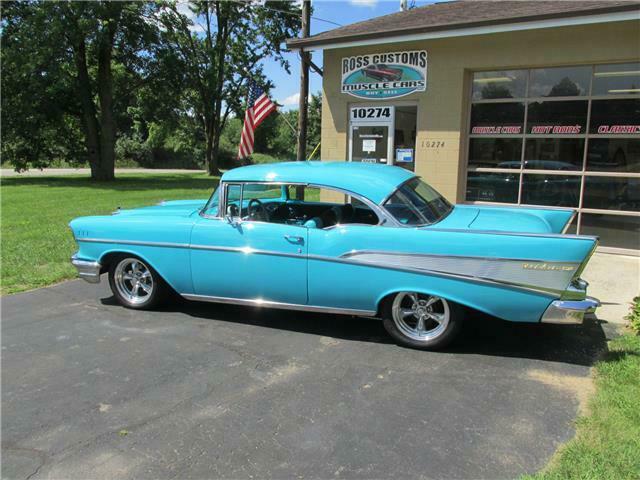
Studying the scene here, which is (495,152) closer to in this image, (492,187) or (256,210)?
(492,187)

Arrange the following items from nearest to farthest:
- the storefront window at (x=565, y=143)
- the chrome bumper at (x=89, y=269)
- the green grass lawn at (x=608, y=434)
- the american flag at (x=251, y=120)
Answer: the green grass lawn at (x=608, y=434)
the chrome bumper at (x=89, y=269)
the storefront window at (x=565, y=143)
the american flag at (x=251, y=120)

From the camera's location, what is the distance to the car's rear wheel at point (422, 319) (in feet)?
14.0

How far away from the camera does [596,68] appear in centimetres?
805

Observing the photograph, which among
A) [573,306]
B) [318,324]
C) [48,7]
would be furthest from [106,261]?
[48,7]

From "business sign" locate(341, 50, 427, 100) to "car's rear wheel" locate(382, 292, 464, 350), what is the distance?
19.5 feet

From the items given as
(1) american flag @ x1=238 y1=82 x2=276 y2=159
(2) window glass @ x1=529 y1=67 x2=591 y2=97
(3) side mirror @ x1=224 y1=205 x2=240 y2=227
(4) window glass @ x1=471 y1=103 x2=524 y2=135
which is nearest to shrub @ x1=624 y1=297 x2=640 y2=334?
(3) side mirror @ x1=224 y1=205 x2=240 y2=227

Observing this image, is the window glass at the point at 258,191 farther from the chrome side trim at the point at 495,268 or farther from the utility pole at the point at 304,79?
the utility pole at the point at 304,79

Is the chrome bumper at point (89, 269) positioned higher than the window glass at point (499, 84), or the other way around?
the window glass at point (499, 84)

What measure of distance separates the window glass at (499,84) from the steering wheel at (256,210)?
220 inches

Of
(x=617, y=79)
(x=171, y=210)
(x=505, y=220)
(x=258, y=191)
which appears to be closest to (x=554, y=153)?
(x=617, y=79)

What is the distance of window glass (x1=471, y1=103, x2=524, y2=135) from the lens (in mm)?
8844

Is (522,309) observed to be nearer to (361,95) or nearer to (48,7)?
(361,95)

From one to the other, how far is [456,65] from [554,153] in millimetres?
2217

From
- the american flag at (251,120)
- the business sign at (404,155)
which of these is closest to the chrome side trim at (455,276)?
the business sign at (404,155)
